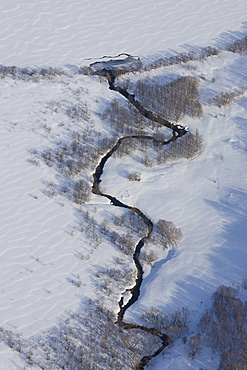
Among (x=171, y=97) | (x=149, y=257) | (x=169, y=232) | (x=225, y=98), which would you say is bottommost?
(x=149, y=257)

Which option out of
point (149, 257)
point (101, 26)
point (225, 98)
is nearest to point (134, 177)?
point (149, 257)

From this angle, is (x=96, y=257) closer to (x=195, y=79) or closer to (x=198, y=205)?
(x=198, y=205)

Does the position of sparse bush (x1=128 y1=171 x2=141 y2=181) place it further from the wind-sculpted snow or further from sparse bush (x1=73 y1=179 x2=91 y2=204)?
the wind-sculpted snow

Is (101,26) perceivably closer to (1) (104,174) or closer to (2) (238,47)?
(2) (238,47)

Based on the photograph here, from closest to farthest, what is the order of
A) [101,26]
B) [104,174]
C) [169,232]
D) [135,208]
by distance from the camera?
[169,232] → [135,208] → [104,174] → [101,26]

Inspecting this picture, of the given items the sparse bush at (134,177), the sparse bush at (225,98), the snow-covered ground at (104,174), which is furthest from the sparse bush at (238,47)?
the sparse bush at (134,177)

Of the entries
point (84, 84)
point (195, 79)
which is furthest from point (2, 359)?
point (195, 79)

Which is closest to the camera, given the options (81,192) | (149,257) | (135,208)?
(149,257)

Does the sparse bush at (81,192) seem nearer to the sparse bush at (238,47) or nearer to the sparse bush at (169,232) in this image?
the sparse bush at (169,232)

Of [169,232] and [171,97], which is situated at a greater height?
[171,97]
